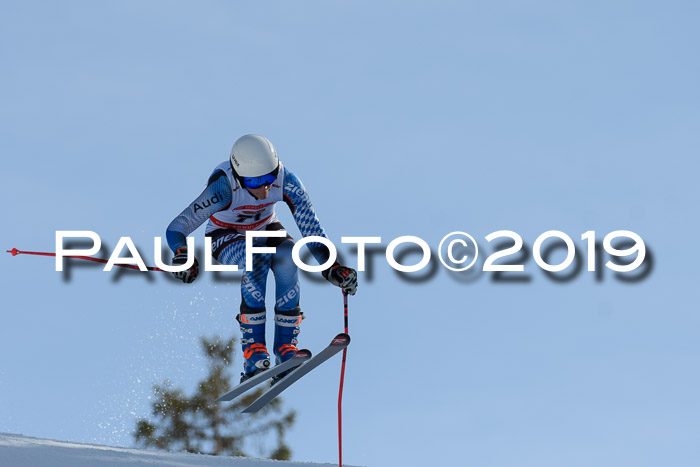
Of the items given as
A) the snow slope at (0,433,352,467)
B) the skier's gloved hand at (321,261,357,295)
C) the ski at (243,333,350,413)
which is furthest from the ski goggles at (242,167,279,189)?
the snow slope at (0,433,352,467)

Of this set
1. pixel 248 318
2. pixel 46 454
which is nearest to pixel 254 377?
pixel 248 318

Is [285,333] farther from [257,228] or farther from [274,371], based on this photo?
[257,228]

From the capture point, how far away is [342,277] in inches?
369

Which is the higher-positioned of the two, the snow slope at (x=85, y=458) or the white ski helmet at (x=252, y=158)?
the white ski helmet at (x=252, y=158)

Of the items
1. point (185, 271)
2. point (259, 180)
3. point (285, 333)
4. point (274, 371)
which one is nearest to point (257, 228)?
point (259, 180)

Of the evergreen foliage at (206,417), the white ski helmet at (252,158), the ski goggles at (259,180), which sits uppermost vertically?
the white ski helmet at (252,158)

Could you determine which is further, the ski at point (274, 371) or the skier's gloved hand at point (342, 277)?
the skier's gloved hand at point (342, 277)

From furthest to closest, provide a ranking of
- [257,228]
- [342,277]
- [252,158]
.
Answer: [257,228], [342,277], [252,158]

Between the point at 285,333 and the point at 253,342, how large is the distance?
0.99ft

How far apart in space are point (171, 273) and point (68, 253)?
4.83ft

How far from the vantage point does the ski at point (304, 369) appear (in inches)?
355

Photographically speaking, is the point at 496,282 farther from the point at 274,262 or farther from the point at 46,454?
the point at 46,454

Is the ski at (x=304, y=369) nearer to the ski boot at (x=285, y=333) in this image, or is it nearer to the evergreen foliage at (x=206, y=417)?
the ski boot at (x=285, y=333)

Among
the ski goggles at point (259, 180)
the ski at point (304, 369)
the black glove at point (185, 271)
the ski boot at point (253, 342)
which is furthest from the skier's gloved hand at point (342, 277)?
the black glove at point (185, 271)
